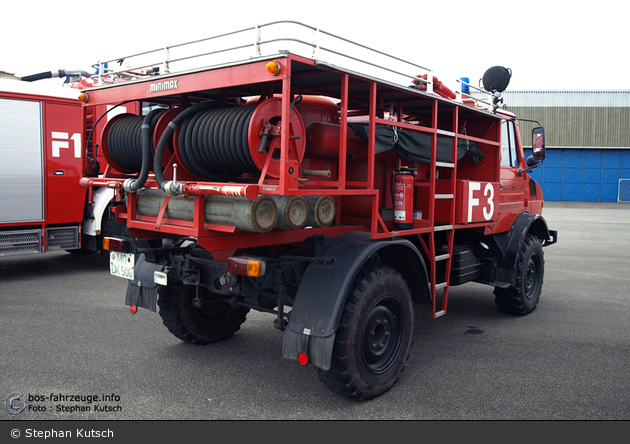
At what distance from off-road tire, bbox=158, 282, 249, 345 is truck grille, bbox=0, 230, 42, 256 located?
4311 millimetres

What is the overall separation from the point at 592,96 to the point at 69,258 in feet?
121

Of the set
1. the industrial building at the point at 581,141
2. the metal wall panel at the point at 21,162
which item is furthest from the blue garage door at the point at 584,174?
the metal wall panel at the point at 21,162

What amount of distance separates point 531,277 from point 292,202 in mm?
4393

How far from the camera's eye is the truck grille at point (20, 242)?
7777mm

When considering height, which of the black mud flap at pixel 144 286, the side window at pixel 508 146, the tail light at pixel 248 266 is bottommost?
the black mud flap at pixel 144 286

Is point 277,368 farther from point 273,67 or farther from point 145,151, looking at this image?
point 273,67

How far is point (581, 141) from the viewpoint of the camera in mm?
35594

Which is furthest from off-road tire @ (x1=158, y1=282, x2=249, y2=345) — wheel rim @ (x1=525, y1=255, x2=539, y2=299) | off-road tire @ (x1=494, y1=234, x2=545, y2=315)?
wheel rim @ (x1=525, y1=255, x2=539, y2=299)

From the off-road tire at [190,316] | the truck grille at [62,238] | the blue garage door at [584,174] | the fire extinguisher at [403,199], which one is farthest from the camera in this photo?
the blue garage door at [584,174]

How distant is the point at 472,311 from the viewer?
668 centimetres

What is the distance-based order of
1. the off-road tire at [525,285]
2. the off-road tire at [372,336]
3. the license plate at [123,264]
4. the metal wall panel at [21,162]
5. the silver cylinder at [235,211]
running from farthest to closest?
the metal wall panel at [21,162]
the off-road tire at [525,285]
the license plate at [123,264]
the off-road tire at [372,336]
the silver cylinder at [235,211]

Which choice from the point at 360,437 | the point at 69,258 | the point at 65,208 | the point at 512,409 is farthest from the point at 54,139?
the point at 512,409

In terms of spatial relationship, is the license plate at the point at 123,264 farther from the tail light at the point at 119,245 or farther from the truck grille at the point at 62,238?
the truck grille at the point at 62,238

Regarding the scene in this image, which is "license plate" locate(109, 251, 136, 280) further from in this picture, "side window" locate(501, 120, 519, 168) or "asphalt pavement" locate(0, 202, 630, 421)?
"side window" locate(501, 120, 519, 168)
